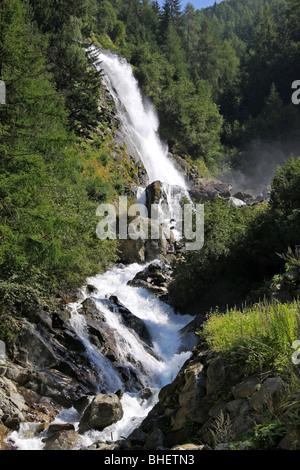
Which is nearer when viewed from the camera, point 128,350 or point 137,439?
point 137,439

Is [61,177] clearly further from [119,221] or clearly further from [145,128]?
[145,128]

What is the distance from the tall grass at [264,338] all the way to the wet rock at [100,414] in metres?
3.82

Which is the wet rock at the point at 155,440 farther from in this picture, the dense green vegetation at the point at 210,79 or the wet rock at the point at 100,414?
the dense green vegetation at the point at 210,79

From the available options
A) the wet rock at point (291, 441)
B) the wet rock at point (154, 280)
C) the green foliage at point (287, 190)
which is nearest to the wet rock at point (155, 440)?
the wet rock at point (291, 441)

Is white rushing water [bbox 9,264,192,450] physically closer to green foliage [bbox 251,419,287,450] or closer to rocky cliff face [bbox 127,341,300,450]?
rocky cliff face [bbox 127,341,300,450]

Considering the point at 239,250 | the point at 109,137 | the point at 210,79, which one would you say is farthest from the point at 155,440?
the point at 210,79

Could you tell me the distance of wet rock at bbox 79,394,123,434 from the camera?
9516 millimetres

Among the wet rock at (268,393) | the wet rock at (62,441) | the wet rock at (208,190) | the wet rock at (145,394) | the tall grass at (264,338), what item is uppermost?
the wet rock at (208,190)

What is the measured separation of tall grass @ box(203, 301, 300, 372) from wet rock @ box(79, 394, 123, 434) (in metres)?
3.82

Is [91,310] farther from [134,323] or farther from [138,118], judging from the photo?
[138,118]

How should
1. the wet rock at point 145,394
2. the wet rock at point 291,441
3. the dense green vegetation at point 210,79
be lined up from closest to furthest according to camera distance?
the wet rock at point 291,441
the wet rock at point 145,394
the dense green vegetation at point 210,79

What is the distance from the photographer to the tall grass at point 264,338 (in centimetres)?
583

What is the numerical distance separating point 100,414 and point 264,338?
526cm

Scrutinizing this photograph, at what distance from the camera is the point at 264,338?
21.0 feet
